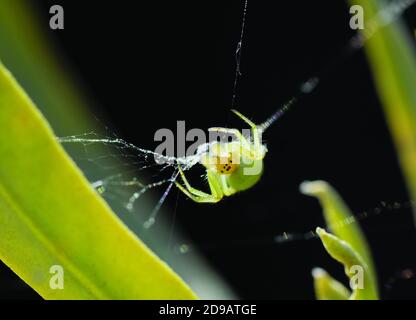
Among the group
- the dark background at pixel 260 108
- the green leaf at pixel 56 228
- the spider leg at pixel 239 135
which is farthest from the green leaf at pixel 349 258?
the dark background at pixel 260 108

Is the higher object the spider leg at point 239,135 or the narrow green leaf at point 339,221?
the spider leg at point 239,135

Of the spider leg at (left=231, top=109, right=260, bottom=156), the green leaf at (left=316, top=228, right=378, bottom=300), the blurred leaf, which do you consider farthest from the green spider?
the green leaf at (left=316, top=228, right=378, bottom=300)

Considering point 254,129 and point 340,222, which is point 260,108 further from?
point 340,222

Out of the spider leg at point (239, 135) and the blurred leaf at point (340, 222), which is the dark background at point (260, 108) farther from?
the blurred leaf at point (340, 222)

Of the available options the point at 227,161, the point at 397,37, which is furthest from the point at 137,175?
the point at 397,37

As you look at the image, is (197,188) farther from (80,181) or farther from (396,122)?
(80,181)

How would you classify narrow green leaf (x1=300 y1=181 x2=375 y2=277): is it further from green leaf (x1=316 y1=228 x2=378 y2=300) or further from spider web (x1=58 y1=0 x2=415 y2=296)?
green leaf (x1=316 y1=228 x2=378 y2=300)

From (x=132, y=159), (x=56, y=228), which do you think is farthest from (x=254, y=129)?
(x=56, y=228)
